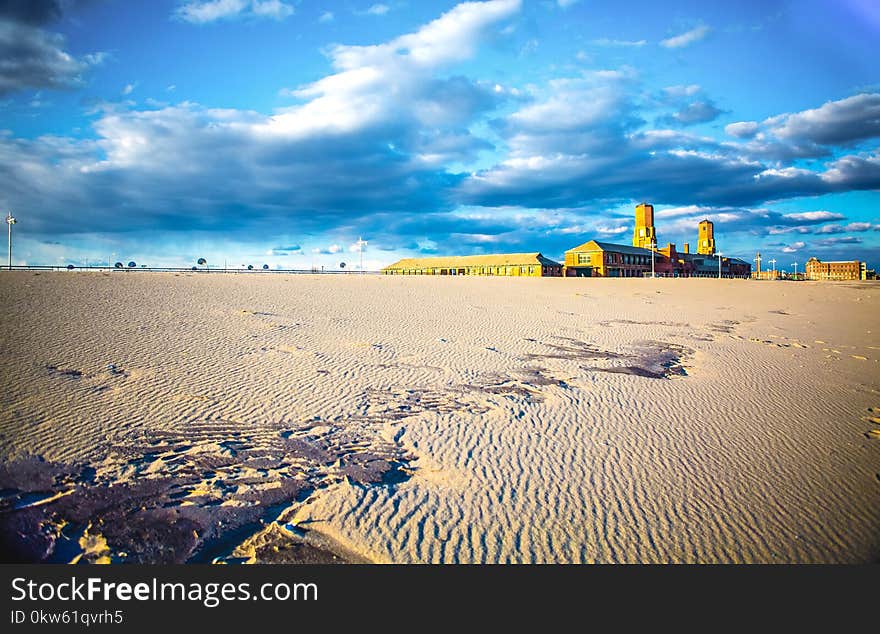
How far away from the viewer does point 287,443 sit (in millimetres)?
6320

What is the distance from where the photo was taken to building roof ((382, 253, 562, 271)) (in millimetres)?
70656

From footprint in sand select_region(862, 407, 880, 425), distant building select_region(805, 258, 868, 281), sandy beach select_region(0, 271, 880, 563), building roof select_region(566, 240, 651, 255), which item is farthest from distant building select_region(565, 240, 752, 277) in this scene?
footprint in sand select_region(862, 407, 880, 425)

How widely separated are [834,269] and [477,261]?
8782 centimetres

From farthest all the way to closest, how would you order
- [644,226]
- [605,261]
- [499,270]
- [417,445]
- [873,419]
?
[644,226] < [499,270] < [605,261] < [873,419] < [417,445]

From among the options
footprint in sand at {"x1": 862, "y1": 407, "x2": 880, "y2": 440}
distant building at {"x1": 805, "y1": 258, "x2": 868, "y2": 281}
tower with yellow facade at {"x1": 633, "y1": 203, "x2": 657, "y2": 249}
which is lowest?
footprint in sand at {"x1": 862, "y1": 407, "x2": 880, "y2": 440}

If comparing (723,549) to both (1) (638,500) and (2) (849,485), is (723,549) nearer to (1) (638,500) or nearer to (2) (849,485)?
(1) (638,500)

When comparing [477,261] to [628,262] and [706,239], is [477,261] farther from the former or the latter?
[706,239]

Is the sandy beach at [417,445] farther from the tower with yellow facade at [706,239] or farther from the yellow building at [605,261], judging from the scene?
the tower with yellow facade at [706,239]

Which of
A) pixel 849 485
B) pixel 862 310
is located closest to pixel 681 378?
pixel 849 485

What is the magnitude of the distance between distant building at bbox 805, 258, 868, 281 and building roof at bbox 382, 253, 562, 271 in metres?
59.5

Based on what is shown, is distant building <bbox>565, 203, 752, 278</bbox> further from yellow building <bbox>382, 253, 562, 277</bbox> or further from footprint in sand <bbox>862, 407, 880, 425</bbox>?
footprint in sand <bbox>862, 407, 880, 425</bbox>

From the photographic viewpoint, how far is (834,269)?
102 meters

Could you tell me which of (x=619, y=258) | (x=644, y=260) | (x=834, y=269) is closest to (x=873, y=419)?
(x=619, y=258)

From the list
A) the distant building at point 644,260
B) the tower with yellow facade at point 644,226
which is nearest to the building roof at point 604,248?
the distant building at point 644,260
